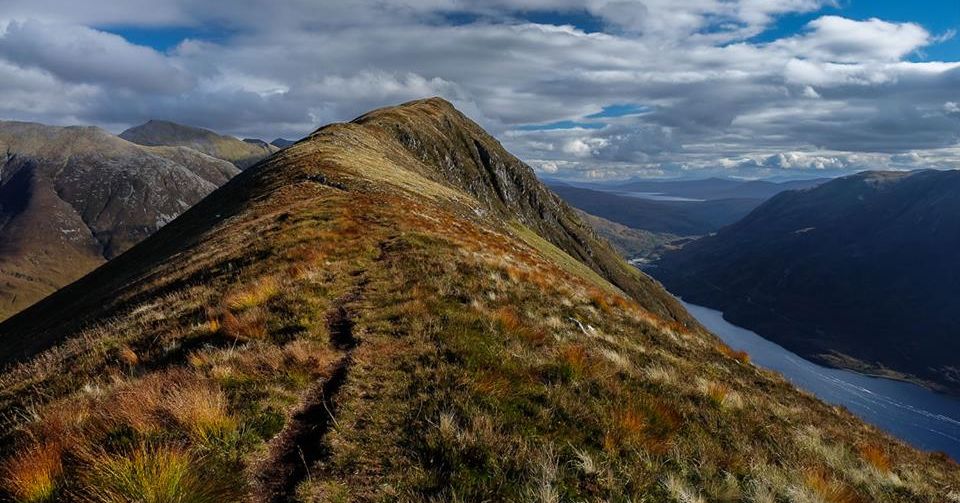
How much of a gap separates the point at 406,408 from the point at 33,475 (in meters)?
4.52

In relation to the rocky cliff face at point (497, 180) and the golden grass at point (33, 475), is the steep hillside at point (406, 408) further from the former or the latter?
the rocky cliff face at point (497, 180)

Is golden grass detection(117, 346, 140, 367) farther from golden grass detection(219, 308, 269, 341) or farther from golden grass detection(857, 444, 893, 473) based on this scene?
golden grass detection(857, 444, 893, 473)

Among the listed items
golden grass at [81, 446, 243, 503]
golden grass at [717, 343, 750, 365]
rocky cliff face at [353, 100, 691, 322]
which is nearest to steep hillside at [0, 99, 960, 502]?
golden grass at [81, 446, 243, 503]

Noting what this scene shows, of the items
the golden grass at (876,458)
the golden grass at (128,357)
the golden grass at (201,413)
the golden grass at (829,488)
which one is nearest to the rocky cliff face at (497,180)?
the golden grass at (128,357)

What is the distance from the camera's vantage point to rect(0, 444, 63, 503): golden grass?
532 centimetres

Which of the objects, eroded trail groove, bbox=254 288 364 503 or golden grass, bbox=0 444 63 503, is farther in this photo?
eroded trail groove, bbox=254 288 364 503

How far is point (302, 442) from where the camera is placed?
22.7 ft

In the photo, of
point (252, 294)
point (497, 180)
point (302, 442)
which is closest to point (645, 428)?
point (302, 442)

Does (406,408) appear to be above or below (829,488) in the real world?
above

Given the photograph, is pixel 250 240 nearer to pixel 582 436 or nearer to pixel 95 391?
pixel 95 391

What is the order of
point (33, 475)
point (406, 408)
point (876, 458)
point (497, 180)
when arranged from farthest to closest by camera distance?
1. point (497, 180)
2. point (876, 458)
3. point (406, 408)
4. point (33, 475)

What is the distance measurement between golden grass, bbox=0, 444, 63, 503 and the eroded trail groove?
216cm

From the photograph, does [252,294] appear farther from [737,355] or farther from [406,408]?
[737,355]

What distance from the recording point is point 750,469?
24.7 feet
